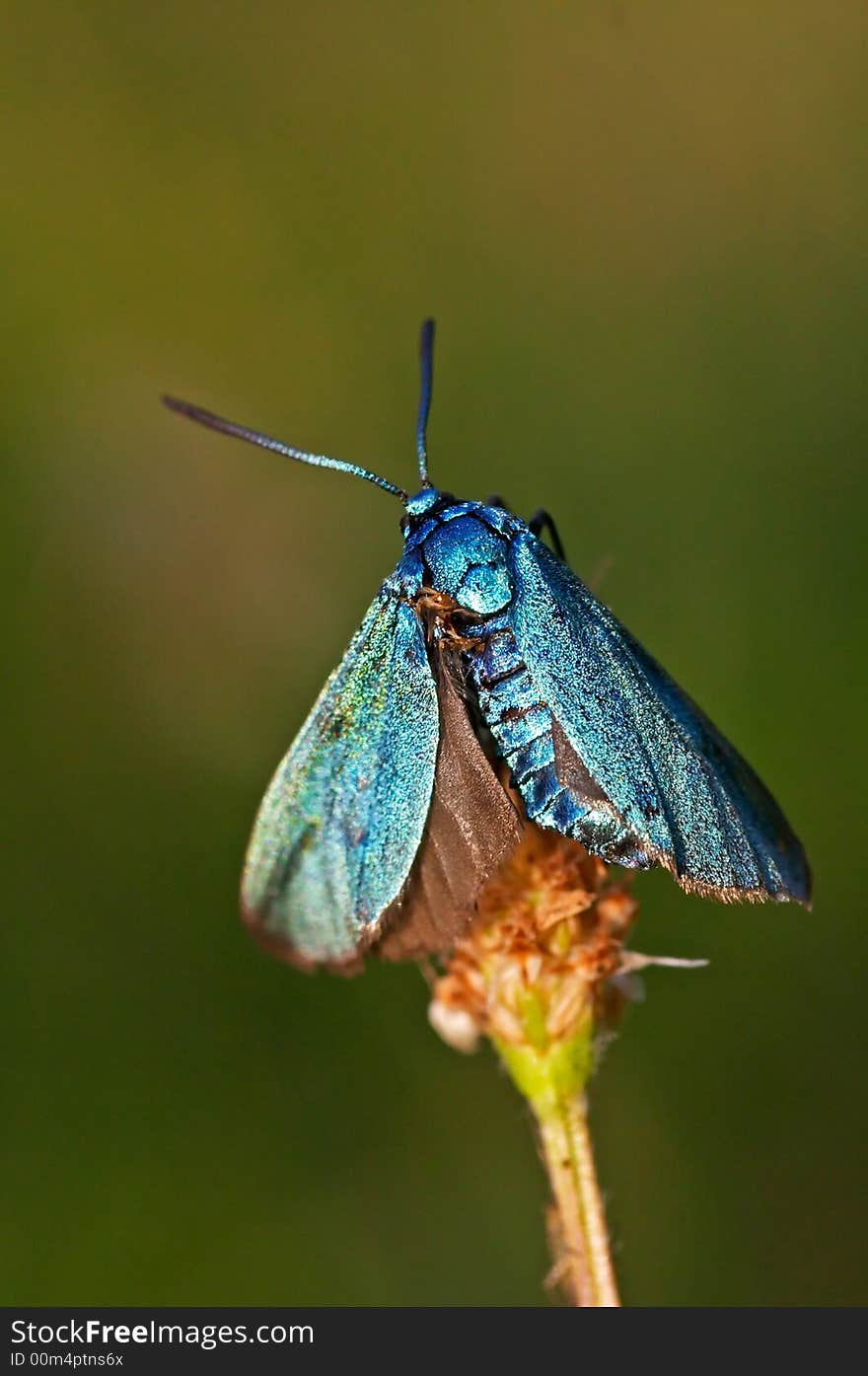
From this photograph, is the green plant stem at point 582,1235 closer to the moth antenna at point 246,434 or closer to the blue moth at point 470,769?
the blue moth at point 470,769

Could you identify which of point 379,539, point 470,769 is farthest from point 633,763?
point 379,539

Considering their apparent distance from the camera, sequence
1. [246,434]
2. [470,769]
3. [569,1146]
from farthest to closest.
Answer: [246,434] → [470,769] → [569,1146]

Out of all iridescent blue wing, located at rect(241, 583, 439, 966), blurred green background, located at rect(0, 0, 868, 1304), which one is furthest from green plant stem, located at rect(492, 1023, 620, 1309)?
blurred green background, located at rect(0, 0, 868, 1304)

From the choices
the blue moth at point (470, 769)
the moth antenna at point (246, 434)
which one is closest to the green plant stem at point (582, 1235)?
the blue moth at point (470, 769)

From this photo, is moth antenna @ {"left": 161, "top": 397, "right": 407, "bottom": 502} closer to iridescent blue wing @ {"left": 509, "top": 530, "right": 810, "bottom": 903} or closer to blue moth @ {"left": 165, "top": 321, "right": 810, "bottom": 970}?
blue moth @ {"left": 165, "top": 321, "right": 810, "bottom": 970}

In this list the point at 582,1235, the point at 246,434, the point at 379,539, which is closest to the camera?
the point at 582,1235

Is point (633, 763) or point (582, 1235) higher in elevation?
point (633, 763)

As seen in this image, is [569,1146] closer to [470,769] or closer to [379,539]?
[470,769]
